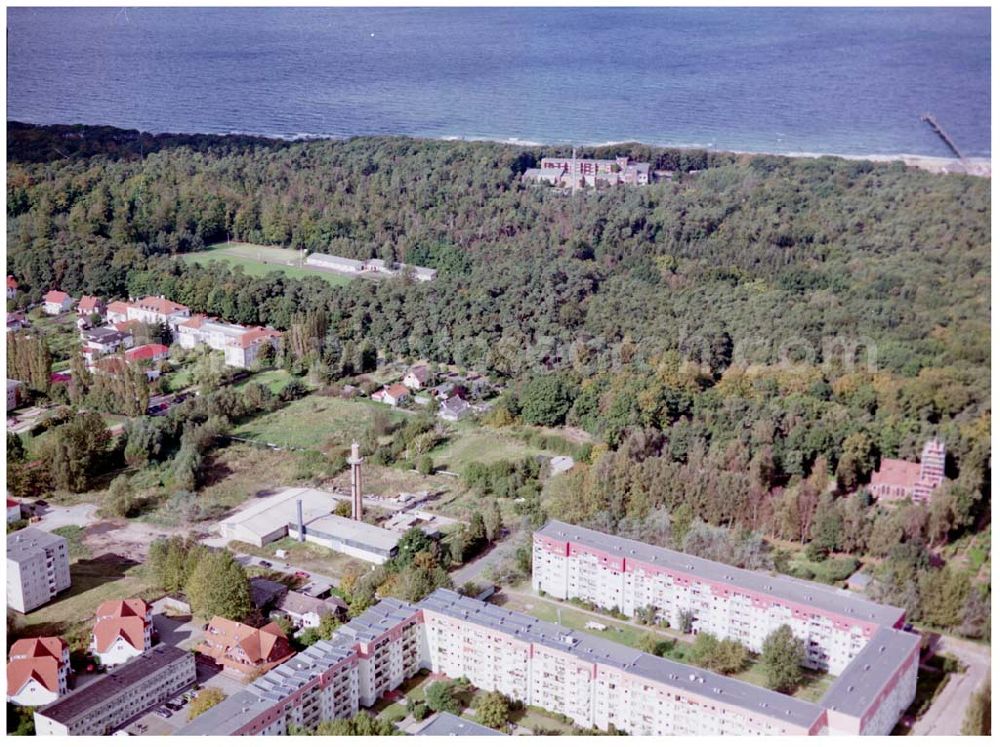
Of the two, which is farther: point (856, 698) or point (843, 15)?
point (843, 15)

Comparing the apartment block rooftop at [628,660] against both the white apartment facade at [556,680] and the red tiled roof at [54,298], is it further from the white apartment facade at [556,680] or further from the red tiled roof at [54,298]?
the red tiled roof at [54,298]

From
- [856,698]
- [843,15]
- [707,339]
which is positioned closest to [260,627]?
[856,698]

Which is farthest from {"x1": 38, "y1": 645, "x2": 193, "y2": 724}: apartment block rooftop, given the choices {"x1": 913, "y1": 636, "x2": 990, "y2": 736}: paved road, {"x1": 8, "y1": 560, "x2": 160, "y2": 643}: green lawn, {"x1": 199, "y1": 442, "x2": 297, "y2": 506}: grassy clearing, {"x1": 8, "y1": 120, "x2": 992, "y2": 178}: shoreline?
{"x1": 8, "y1": 120, "x2": 992, "y2": 178}: shoreline

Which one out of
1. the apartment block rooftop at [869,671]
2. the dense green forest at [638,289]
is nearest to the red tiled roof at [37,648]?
the dense green forest at [638,289]

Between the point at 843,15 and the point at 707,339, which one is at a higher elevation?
the point at 843,15

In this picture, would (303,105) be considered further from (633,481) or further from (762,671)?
(762,671)

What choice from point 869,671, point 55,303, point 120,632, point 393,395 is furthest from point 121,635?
point 55,303

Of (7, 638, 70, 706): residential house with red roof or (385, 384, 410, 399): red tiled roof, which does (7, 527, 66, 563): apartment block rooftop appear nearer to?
(7, 638, 70, 706): residential house with red roof
